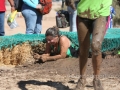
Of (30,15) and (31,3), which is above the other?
(31,3)

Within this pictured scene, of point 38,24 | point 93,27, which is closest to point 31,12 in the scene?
point 38,24

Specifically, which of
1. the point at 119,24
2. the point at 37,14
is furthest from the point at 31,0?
the point at 119,24

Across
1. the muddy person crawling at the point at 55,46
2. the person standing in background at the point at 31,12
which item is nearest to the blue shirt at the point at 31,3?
the person standing in background at the point at 31,12

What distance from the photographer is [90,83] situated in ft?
17.7

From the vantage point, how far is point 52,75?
5.95 meters

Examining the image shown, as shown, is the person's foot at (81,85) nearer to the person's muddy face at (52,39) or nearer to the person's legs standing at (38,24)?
the person's muddy face at (52,39)

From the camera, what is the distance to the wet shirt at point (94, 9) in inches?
191

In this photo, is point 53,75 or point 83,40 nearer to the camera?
point 83,40

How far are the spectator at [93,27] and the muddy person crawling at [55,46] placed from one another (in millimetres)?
1848

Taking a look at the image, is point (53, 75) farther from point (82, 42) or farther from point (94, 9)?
point (94, 9)

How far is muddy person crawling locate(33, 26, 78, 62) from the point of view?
6844 mm

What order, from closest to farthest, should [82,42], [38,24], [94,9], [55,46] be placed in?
1. [94,9]
2. [82,42]
3. [55,46]
4. [38,24]

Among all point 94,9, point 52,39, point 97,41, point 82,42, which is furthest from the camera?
point 52,39

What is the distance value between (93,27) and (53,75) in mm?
1394
